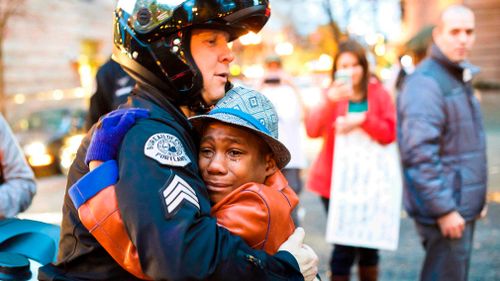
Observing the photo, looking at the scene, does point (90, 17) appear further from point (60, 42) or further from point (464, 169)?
point (464, 169)

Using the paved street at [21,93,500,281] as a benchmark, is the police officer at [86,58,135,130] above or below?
above

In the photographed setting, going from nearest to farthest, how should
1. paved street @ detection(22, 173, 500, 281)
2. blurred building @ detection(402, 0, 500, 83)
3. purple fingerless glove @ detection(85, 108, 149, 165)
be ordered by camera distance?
purple fingerless glove @ detection(85, 108, 149, 165)
paved street @ detection(22, 173, 500, 281)
blurred building @ detection(402, 0, 500, 83)

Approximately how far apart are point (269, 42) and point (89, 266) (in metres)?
51.5

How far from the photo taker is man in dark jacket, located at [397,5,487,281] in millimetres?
3576

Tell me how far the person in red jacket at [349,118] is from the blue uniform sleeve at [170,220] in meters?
3.06

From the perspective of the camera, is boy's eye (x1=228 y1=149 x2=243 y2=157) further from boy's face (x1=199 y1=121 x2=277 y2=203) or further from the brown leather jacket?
the brown leather jacket

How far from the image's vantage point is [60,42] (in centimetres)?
3042

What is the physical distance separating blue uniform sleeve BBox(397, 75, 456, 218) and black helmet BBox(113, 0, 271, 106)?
6.31 feet

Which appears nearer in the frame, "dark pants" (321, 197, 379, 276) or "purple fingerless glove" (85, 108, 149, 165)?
"purple fingerless glove" (85, 108, 149, 165)

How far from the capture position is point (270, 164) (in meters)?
2.10

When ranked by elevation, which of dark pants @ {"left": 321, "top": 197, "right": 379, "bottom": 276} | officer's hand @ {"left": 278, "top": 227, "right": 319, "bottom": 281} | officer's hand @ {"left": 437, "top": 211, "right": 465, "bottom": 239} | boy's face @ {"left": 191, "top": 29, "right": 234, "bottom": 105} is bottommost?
dark pants @ {"left": 321, "top": 197, "right": 379, "bottom": 276}

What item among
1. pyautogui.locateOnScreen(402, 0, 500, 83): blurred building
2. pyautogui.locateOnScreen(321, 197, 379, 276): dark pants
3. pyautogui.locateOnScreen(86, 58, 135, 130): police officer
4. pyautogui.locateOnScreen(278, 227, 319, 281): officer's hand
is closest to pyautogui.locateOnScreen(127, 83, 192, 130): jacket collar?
pyautogui.locateOnScreen(278, 227, 319, 281): officer's hand

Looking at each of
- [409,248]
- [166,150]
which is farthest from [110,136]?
[409,248]

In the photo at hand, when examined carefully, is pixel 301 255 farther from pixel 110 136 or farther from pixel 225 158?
pixel 110 136
